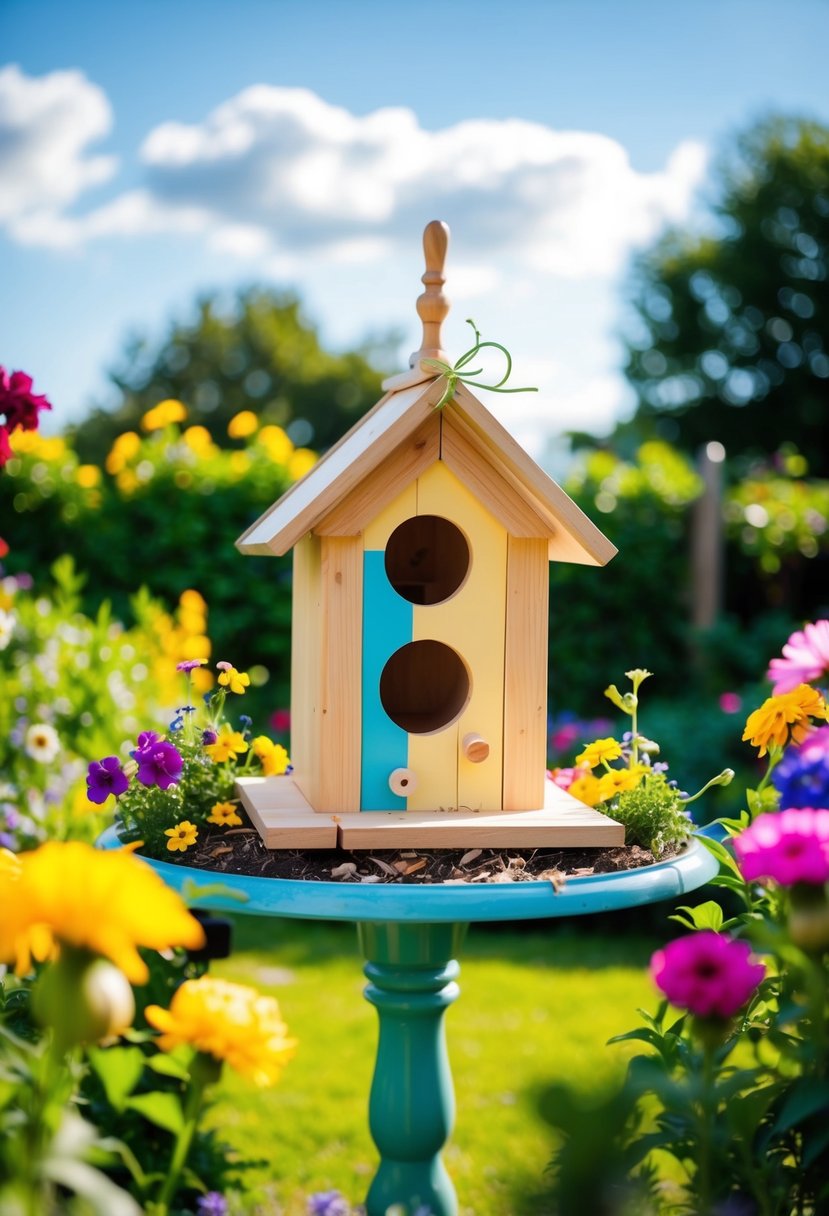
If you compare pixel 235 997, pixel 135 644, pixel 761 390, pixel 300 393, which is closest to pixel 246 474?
pixel 135 644

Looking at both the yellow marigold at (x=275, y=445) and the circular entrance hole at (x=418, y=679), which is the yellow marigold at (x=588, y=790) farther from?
the yellow marigold at (x=275, y=445)

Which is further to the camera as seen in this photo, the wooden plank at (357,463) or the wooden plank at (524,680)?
the wooden plank at (524,680)

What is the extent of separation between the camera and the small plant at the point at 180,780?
2133 millimetres

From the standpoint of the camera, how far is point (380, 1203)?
87.7 inches

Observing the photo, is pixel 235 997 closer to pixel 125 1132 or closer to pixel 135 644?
pixel 125 1132

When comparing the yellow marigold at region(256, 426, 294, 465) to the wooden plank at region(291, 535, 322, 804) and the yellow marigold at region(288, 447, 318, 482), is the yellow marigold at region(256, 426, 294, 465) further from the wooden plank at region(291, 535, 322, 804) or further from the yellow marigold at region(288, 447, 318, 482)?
the wooden plank at region(291, 535, 322, 804)

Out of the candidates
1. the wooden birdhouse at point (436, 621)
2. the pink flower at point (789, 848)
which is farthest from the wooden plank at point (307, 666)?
the pink flower at point (789, 848)

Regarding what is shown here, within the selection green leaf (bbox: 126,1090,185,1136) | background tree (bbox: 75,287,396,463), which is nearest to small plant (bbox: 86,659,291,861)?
green leaf (bbox: 126,1090,185,1136)

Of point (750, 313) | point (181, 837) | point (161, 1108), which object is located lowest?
point (161, 1108)

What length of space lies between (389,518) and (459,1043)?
319 centimetres

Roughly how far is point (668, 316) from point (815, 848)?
24573 millimetres

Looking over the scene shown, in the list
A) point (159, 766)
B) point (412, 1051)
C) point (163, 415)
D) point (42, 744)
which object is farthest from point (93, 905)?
point (163, 415)

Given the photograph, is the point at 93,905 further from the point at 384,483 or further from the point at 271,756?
the point at 271,756

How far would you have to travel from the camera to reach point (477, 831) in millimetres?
2006
